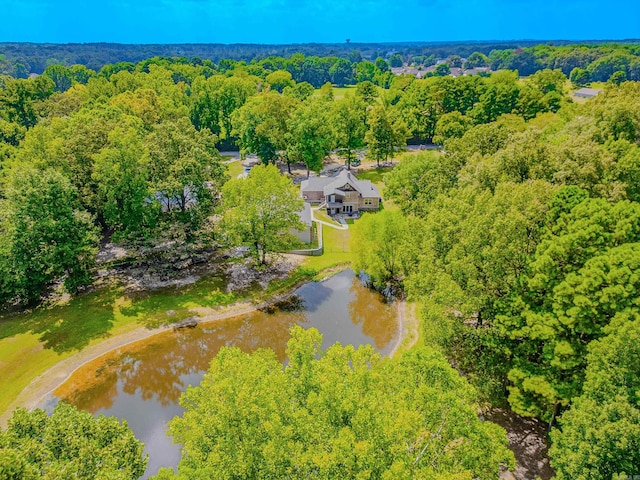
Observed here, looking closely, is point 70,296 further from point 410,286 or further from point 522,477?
point 522,477

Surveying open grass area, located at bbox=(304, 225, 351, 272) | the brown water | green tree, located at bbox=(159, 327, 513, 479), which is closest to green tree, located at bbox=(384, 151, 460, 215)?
open grass area, located at bbox=(304, 225, 351, 272)

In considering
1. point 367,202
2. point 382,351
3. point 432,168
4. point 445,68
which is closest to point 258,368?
point 382,351

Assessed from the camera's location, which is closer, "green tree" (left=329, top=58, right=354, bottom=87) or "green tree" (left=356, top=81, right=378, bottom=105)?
"green tree" (left=356, top=81, right=378, bottom=105)

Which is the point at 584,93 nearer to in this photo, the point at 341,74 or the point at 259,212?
the point at 341,74

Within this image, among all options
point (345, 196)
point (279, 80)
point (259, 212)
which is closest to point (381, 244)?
point (259, 212)

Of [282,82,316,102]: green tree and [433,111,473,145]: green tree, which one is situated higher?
[282,82,316,102]: green tree

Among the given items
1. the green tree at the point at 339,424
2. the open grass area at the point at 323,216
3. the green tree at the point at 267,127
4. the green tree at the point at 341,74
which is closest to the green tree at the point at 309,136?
the green tree at the point at 267,127

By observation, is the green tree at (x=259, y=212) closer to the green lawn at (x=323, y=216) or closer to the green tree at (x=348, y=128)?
the green lawn at (x=323, y=216)

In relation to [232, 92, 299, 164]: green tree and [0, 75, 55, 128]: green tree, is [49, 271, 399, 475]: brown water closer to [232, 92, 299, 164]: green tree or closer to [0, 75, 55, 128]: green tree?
[232, 92, 299, 164]: green tree
